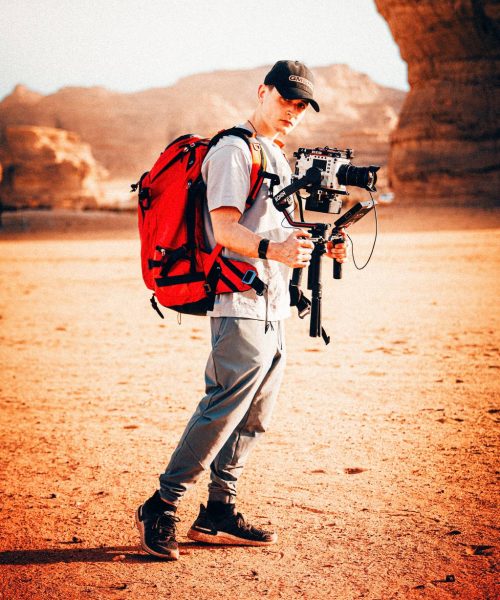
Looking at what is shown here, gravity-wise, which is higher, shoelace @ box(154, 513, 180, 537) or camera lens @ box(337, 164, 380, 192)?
camera lens @ box(337, 164, 380, 192)

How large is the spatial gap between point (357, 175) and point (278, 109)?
0.43 meters

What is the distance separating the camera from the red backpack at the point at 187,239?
2744 mm

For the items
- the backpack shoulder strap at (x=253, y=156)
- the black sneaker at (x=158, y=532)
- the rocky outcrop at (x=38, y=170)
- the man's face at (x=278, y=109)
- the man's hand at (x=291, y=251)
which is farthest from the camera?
the rocky outcrop at (x=38, y=170)

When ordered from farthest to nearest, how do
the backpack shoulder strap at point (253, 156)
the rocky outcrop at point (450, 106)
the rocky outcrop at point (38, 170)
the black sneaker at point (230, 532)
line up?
the rocky outcrop at point (38, 170) → the rocky outcrop at point (450, 106) → the black sneaker at point (230, 532) → the backpack shoulder strap at point (253, 156)

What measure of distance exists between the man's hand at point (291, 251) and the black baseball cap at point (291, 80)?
2.00 feet

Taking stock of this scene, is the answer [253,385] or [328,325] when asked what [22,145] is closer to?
[328,325]

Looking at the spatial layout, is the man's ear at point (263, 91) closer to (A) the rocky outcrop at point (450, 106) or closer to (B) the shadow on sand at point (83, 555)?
(B) the shadow on sand at point (83, 555)

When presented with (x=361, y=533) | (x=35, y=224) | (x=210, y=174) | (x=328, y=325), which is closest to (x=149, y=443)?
(x=361, y=533)

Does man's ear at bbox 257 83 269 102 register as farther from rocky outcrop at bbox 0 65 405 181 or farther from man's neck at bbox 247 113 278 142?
rocky outcrop at bbox 0 65 405 181

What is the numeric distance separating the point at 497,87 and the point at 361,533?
Result: 32.5 meters

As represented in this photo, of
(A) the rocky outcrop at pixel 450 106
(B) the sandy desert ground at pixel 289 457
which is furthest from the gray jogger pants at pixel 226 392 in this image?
(A) the rocky outcrop at pixel 450 106

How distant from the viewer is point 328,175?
281 cm

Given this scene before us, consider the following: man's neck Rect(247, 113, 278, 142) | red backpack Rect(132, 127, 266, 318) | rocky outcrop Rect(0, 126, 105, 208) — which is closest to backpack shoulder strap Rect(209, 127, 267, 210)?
red backpack Rect(132, 127, 266, 318)

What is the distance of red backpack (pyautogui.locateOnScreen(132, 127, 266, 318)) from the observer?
274cm
